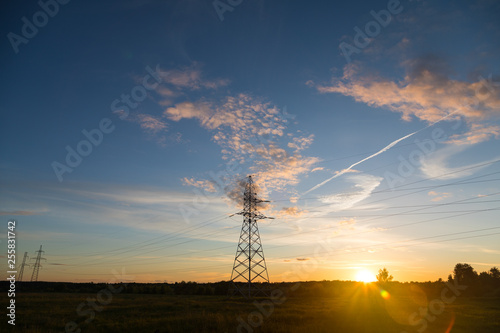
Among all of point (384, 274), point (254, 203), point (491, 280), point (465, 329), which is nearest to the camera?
point (465, 329)

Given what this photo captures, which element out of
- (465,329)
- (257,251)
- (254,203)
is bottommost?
(465,329)

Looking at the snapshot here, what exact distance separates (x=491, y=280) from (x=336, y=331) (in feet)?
499

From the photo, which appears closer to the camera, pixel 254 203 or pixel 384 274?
pixel 254 203

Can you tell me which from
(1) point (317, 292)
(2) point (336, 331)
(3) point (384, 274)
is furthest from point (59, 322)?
(3) point (384, 274)

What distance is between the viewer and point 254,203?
64.7m

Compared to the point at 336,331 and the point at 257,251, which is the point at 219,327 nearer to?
the point at 336,331

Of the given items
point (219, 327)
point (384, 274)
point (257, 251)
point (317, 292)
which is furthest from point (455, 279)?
point (219, 327)

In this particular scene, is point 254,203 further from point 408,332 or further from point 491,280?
point 491,280

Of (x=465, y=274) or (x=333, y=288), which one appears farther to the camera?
(x=465, y=274)

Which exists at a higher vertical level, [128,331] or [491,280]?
[128,331]

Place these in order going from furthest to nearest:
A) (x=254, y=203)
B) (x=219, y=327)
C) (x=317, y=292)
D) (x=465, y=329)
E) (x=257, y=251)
Result: (x=317, y=292)
(x=254, y=203)
(x=257, y=251)
(x=465, y=329)
(x=219, y=327)

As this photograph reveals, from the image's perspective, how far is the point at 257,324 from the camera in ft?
93.2

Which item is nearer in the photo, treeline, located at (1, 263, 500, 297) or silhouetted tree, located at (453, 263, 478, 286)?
treeline, located at (1, 263, 500, 297)

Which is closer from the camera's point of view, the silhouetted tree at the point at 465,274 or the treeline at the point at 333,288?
the treeline at the point at 333,288
